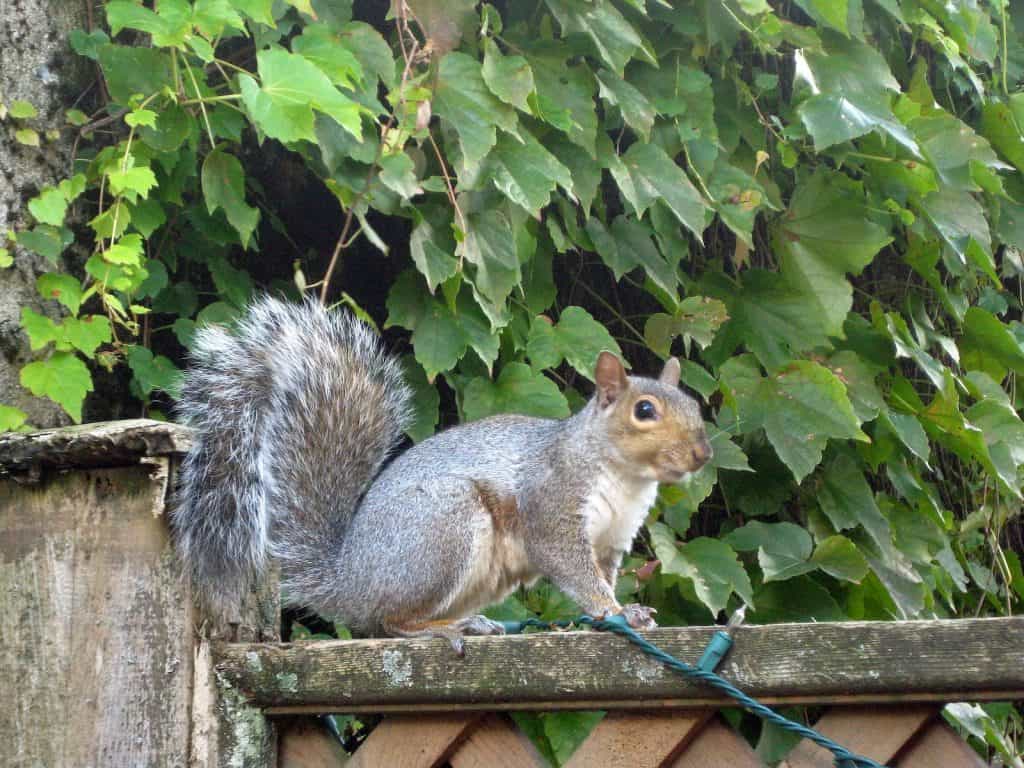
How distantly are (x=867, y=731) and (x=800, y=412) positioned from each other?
0.92 m

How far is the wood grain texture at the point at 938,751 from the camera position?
33.4 inches

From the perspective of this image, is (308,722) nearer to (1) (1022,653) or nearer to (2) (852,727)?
(2) (852,727)

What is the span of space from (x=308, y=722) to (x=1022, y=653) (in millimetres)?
702

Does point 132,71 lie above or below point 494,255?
above

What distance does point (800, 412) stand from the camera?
5.77 ft

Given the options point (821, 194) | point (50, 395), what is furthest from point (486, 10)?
point (50, 395)

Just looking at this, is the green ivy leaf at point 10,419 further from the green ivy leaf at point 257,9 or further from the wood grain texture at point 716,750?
the wood grain texture at point 716,750

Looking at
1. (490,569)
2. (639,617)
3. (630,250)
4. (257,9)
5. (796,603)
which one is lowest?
(796,603)

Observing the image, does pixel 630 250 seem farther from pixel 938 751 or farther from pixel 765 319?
pixel 938 751

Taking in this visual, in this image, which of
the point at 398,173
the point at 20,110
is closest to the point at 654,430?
the point at 398,173

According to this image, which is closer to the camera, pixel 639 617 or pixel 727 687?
pixel 727 687

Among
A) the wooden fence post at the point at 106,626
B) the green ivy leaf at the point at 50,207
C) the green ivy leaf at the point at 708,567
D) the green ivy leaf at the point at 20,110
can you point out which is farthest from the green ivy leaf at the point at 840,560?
the green ivy leaf at the point at 20,110

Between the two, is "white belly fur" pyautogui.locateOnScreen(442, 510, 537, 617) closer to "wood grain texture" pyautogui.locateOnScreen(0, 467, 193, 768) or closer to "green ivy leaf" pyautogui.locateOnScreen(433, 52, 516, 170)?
"wood grain texture" pyautogui.locateOnScreen(0, 467, 193, 768)

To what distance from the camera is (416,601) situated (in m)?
1.39
